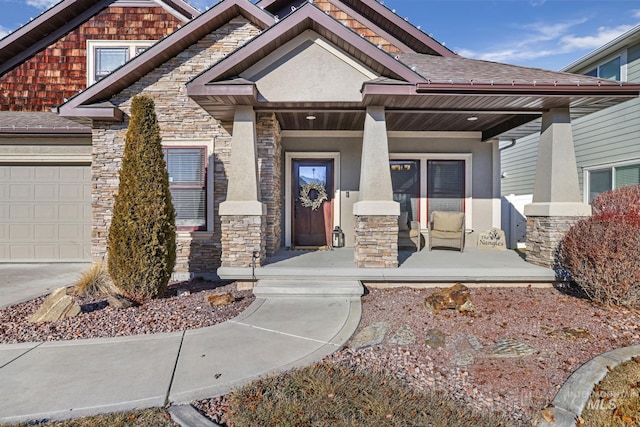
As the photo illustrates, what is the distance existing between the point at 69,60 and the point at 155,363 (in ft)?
28.4

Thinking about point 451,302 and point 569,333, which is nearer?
point 569,333

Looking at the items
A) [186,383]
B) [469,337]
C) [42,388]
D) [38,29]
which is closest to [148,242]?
[42,388]

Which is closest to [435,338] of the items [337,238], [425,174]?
[337,238]

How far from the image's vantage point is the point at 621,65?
29.7 ft

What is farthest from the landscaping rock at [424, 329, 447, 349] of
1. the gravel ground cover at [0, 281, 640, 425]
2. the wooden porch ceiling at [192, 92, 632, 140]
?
the wooden porch ceiling at [192, 92, 632, 140]

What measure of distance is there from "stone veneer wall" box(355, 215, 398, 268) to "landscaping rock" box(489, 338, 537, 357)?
7.39 ft

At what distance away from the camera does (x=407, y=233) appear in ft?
26.7

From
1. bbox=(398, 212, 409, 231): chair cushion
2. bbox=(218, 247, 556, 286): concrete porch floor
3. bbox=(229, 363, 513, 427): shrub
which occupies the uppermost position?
bbox=(398, 212, 409, 231): chair cushion

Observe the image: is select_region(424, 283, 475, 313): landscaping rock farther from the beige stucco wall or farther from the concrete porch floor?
the beige stucco wall

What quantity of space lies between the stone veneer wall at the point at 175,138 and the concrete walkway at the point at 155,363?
3048mm

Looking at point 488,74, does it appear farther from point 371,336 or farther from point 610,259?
point 371,336

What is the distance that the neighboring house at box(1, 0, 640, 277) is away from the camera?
18.1 ft

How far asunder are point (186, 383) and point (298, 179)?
599 centimetres

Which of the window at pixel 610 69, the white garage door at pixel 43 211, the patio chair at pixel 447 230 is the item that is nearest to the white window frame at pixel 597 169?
the window at pixel 610 69
